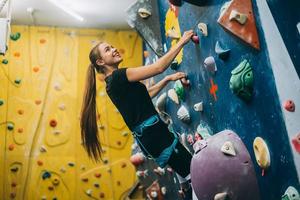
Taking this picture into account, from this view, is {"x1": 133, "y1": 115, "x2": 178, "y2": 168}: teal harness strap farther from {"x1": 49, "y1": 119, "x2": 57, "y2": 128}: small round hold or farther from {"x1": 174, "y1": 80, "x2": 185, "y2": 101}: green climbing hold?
{"x1": 49, "y1": 119, "x2": 57, "y2": 128}: small round hold

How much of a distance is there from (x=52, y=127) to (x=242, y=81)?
3.97 meters

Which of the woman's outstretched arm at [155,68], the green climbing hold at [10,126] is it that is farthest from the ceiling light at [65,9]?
the woman's outstretched arm at [155,68]

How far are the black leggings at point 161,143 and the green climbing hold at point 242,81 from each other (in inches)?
25.0

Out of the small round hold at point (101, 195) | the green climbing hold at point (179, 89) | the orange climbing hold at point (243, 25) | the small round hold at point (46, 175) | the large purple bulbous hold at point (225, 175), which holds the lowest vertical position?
the small round hold at point (101, 195)

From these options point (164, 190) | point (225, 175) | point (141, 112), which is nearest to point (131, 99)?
point (141, 112)

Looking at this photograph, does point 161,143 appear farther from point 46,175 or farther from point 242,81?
point 46,175

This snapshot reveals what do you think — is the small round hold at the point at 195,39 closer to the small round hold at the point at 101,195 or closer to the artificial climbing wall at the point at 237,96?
the artificial climbing wall at the point at 237,96

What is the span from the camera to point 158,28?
308cm

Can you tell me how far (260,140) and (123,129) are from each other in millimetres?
3922

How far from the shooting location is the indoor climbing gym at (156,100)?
5.50 feet

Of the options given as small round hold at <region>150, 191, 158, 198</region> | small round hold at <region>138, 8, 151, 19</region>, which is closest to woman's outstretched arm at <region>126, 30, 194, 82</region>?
small round hold at <region>138, 8, 151, 19</region>

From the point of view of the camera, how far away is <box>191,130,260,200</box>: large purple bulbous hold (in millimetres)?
1842

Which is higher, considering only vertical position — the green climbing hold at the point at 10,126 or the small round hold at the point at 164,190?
the green climbing hold at the point at 10,126

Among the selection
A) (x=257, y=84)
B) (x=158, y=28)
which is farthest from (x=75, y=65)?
(x=257, y=84)
